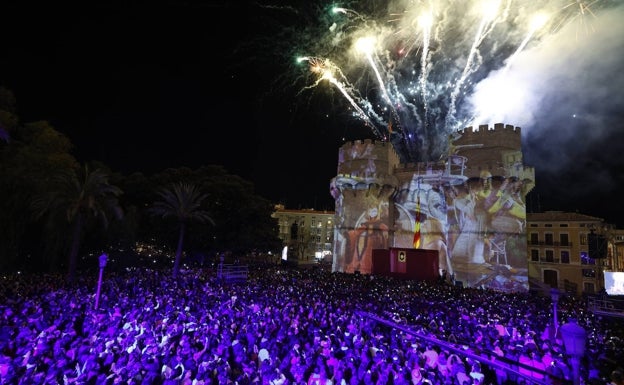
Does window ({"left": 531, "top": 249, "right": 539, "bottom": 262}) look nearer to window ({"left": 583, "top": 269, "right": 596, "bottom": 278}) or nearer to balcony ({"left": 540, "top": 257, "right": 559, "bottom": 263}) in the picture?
balcony ({"left": 540, "top": 257, "right": 559, "bottom": 263})

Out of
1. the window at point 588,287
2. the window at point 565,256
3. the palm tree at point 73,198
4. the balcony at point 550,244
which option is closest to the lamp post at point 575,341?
the palm tree at point 73,198

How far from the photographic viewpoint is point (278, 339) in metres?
10.6

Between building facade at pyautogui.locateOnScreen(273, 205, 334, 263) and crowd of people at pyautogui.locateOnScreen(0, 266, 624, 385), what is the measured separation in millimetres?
67283

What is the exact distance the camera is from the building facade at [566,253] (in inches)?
1794

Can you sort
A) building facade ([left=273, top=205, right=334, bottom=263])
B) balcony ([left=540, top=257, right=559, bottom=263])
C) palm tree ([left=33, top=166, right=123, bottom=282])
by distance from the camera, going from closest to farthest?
palm tree ([left=33, top=166, right=123, bottom=282]), balcony ([left=540, top=257, right=559, bottom=263]), building facade ([left=273, top=205, right=334, bottom=263])

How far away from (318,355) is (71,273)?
2058cm

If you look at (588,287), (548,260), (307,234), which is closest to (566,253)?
(548,260)

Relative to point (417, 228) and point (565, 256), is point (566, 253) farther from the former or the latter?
point (417, 228)

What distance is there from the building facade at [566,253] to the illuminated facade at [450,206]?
1331 centimetres

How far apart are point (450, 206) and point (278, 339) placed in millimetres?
31404

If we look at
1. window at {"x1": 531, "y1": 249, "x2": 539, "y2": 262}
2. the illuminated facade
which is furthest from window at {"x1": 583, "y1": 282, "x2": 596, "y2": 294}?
the illuminated facade

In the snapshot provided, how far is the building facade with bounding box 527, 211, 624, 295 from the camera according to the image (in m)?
45.6

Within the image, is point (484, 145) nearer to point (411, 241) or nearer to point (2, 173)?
point (411, 241)

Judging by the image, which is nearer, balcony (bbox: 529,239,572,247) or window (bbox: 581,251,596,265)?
window (bbox: 581,251,596,265)
